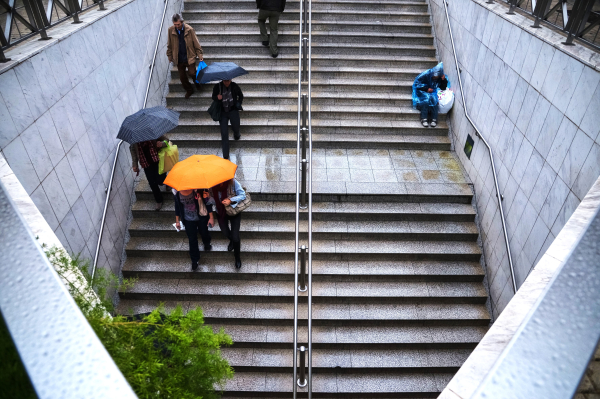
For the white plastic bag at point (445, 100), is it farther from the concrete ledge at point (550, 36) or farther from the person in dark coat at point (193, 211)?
the person in dark coat at point (193, 211)

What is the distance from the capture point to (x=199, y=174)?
4.95m

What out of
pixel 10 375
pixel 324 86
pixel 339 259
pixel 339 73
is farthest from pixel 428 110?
pixel 10 375

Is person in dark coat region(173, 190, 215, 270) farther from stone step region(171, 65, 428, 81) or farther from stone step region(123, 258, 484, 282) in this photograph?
stone step region(171, 65, 428, 81)

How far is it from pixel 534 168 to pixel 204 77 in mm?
4808

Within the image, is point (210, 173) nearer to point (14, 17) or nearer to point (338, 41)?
point (14, 17)

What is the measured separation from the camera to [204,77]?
643cm

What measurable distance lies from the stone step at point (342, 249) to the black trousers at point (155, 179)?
0.74m

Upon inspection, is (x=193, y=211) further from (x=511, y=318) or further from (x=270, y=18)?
(x=270, y=18)

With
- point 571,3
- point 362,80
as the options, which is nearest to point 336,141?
point 362,80

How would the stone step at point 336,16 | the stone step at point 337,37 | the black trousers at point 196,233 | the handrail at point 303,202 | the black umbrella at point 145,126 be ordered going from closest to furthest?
the handrail at point 303,202 → the black umbrella at point 145,126 → the black trousers at point 196,233 → the stone step at point 337,37 → the stone step at point 336,16

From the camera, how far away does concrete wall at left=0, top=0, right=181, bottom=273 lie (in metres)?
4.17

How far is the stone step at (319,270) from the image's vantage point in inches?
242

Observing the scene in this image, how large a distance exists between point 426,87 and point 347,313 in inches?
188

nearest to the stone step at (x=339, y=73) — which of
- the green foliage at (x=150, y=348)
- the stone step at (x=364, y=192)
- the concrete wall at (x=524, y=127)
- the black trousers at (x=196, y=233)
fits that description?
the concrete wall at (x=524, y=127)
